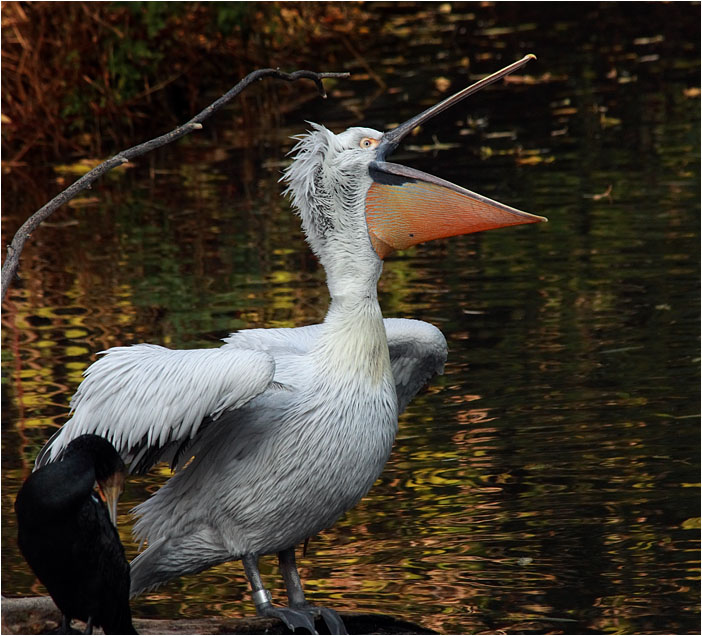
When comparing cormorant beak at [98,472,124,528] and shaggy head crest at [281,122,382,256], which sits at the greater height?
shaggy head crest at [281,122,382,256]

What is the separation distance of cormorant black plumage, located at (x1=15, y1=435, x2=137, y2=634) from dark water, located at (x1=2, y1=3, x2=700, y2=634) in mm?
864

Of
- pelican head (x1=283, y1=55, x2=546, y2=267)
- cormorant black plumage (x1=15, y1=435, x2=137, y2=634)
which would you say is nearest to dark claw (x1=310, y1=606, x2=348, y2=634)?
→ cormorant black plumage (x1=15, y1=435, x2=137, y2=634)

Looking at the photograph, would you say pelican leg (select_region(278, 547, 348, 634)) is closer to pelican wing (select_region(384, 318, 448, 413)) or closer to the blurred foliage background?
pelican wing (select_region(384, 318, 448, 413))

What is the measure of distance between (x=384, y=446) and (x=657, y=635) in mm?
942

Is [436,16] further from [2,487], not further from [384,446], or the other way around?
→ [384,446]

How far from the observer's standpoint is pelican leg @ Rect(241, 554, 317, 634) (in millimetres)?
3570

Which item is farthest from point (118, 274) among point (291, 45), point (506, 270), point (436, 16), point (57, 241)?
point (436, 16)

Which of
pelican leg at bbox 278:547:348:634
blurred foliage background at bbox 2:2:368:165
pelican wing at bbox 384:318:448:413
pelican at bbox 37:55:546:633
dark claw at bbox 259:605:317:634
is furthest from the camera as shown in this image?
blurred foliage background at bbox 2:2:368:165

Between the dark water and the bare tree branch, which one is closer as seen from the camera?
the bare tree branch

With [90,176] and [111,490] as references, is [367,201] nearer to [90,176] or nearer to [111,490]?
[90,176]

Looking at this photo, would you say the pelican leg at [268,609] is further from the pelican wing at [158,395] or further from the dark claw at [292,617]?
the pelican wing at [158,395]

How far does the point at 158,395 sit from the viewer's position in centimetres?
333

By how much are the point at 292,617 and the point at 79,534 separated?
0.73 metres

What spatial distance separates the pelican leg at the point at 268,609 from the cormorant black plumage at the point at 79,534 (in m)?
0.38
